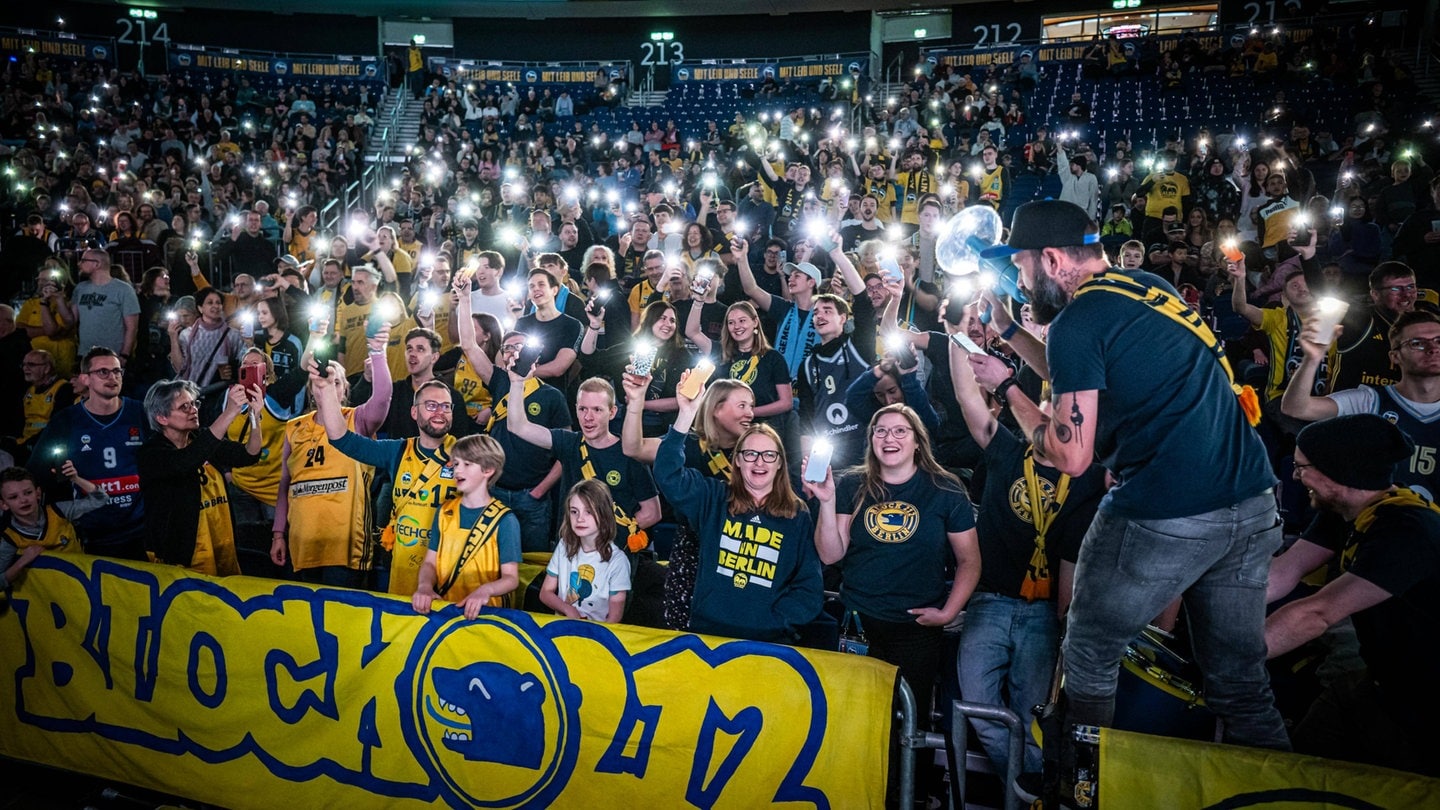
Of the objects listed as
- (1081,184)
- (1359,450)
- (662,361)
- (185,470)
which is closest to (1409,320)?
(1359,450)

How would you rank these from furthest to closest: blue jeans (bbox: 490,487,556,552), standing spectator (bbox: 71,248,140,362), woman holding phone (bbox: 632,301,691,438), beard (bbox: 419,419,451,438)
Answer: standing spectator (bbox: 71,248,140,362) → woman holding phone (bbox: 632,301,691,438) → blue jeans (bbox: 490,487,556,552) → beard (bbox: 419,419,451,438)

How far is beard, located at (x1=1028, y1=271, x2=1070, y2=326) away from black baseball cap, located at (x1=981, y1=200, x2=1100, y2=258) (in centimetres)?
12

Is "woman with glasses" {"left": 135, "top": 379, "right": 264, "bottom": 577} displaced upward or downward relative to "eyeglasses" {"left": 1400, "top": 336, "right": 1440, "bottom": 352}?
downward

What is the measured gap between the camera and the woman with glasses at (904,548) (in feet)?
13.6

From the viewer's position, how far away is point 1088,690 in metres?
3.01

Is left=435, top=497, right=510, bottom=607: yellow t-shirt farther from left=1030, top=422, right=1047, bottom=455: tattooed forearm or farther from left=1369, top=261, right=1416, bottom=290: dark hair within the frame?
left=1369, top=261, right=1416, bottom=290: dark hair

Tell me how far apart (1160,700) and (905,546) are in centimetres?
119

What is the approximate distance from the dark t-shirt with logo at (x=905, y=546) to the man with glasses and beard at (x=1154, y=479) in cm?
113

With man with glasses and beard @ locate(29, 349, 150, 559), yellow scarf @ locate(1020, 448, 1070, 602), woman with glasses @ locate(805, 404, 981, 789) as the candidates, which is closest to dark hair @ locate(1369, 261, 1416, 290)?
yellow scarf @ locate(1020, 448, 1070, 602)

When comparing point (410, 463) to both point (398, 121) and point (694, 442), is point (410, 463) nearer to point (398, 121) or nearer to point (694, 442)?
point (694, 442)

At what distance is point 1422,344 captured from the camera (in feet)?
14.1

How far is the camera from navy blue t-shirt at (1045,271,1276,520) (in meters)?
2.81

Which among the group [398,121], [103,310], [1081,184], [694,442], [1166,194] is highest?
[398,121]

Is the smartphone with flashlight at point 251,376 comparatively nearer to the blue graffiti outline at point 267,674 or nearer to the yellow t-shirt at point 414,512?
the yellow t-shirt at point 414,512
